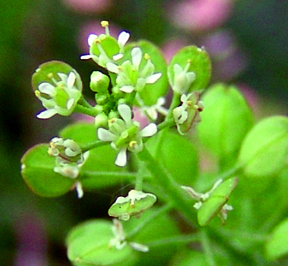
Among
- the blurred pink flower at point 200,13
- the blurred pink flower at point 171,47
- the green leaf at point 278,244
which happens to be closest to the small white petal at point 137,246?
the green leaf at point 278,244

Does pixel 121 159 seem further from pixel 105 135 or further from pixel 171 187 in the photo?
pixel 171 187

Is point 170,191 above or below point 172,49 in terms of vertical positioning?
above

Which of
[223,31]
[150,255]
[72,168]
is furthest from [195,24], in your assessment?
[72,168]

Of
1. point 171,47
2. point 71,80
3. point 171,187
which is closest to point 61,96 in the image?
point 71,80

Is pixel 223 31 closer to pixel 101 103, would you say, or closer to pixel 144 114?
pixel 144 114

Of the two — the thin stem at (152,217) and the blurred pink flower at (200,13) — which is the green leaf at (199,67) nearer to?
the thin stem at (152,217)
